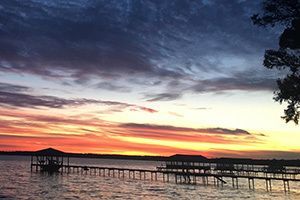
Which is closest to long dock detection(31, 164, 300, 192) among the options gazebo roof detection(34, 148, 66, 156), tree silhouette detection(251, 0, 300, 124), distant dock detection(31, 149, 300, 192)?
distant dock detection(31, 149, 300, 192)

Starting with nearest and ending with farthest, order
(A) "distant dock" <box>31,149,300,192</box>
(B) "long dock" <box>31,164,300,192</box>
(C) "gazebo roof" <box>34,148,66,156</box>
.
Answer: (B) "long dock" <box>31,164,300,192</box> < (A) "distant dock" <box>31,149,300,192</box> < (C) "gazebo roof" <box>34,148,66,156</box>

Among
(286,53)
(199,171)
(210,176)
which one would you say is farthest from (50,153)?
(286,53)

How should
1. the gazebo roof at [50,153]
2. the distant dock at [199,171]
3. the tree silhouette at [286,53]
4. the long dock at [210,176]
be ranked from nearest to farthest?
the tree silhouette at [286,53], the long dock at [210,176], the distant dock at [199,171], the gazebo roof at [50,153]

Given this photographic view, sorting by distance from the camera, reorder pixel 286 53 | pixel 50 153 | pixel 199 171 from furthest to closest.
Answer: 1. pixel 199 171
2. pixel 50 153
3. pixel 286 53

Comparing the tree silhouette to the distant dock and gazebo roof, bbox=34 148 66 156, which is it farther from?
gazebo roof, bbox=34 148 66 156

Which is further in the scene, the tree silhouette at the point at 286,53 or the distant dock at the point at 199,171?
the distant dock at the point at 199,171

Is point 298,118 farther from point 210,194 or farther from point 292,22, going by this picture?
point 210,194

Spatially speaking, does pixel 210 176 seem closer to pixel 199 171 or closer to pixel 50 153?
pixel 199 171

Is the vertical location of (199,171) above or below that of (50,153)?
below

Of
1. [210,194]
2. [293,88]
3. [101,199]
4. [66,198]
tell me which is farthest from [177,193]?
[293,88]

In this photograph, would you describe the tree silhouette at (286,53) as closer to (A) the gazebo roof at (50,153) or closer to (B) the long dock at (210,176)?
(B) the long dock at (210,176)

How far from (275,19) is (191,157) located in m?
63.3

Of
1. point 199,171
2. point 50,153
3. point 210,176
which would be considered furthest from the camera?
point 199,171

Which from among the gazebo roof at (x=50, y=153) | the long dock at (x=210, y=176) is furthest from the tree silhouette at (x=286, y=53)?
the gazebo roof at (x=50, y=153)
